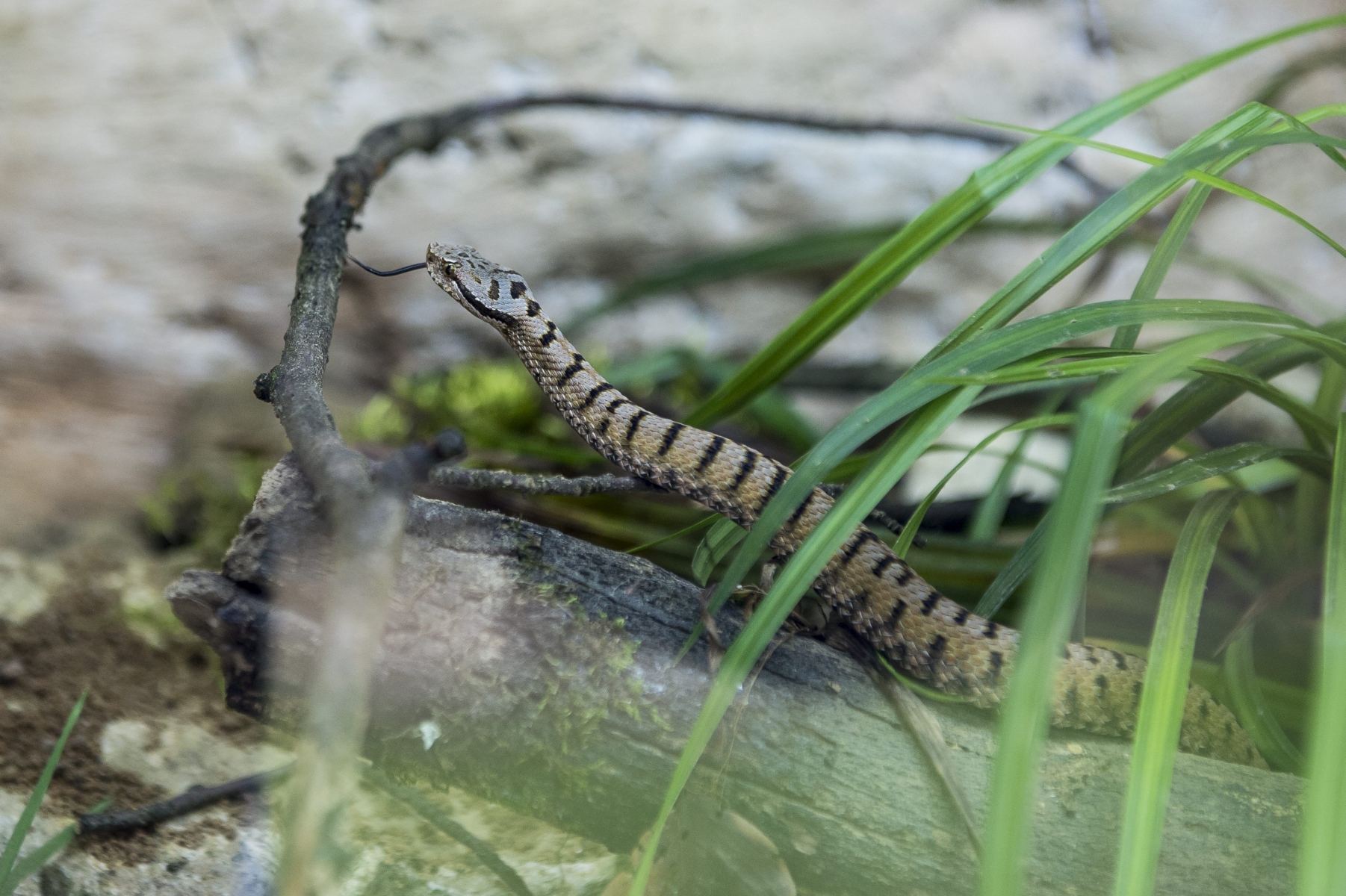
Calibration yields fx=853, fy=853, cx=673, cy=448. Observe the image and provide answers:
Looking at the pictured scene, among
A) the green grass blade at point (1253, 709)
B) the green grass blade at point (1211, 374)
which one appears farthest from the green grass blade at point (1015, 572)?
the green grass blade at point (1253, 709)

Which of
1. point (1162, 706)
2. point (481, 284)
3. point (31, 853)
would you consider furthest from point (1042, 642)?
point (31, 853)

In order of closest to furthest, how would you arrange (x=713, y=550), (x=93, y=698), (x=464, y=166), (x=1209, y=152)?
(x=1209, y=152)
(x=713, y=550)
(x=93, y=698)
(x=464, y=166)

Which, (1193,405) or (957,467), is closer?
(957,467)

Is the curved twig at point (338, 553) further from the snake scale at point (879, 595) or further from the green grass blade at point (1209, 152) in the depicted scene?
the green grass blade at point (1209, 152)

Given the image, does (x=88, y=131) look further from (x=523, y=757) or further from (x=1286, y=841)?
(x=1286, y=841)

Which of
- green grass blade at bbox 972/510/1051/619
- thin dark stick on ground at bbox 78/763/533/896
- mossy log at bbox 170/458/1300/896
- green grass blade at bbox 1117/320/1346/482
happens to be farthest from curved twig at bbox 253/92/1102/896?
green grass blade at bbox 1117/320/1346/482

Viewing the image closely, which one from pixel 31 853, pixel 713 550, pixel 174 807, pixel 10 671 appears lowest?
pixel 31 853

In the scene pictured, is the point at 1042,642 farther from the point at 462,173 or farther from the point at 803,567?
the point at 462,173

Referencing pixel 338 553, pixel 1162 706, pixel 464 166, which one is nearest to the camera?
pixel 1162 706

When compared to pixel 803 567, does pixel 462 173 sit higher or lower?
higher
